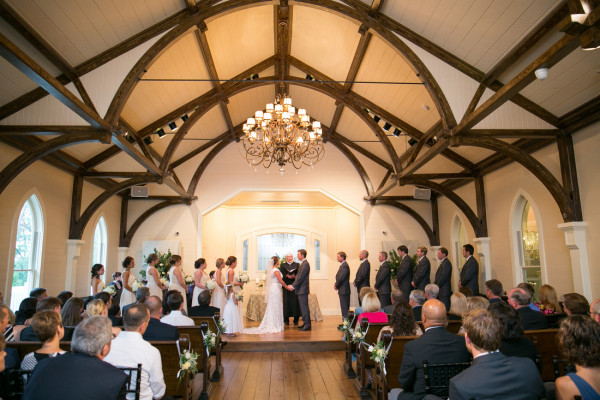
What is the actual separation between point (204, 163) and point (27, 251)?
4560mm

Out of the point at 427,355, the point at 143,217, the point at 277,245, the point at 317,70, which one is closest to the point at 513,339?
the point at 427,355

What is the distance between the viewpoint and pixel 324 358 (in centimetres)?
648

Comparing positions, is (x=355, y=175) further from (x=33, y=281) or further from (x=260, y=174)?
(x=33, y=281)

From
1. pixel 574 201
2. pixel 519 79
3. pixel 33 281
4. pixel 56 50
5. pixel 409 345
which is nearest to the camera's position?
pixel 409 345

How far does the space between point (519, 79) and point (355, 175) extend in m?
6.92

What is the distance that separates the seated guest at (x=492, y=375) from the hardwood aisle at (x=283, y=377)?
2893 millimetres

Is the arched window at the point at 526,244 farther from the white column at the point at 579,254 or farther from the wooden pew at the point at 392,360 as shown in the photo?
the wooden pew at the point at 392,360

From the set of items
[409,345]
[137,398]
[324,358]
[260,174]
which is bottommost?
[324,358]

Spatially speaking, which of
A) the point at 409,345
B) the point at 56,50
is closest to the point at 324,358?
the point at 409,345

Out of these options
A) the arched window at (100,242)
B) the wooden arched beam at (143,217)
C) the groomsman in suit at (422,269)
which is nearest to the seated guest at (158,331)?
the groomsman in suit at (422,269)

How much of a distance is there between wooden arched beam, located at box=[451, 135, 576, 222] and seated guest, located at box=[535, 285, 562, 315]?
4.81 ft

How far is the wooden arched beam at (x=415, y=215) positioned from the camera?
10836mm

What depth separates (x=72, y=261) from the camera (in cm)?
801

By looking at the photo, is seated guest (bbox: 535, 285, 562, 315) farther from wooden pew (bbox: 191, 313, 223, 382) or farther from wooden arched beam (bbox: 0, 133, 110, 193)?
wooden arched beam (bbox: 0, 133, 110, 193)
